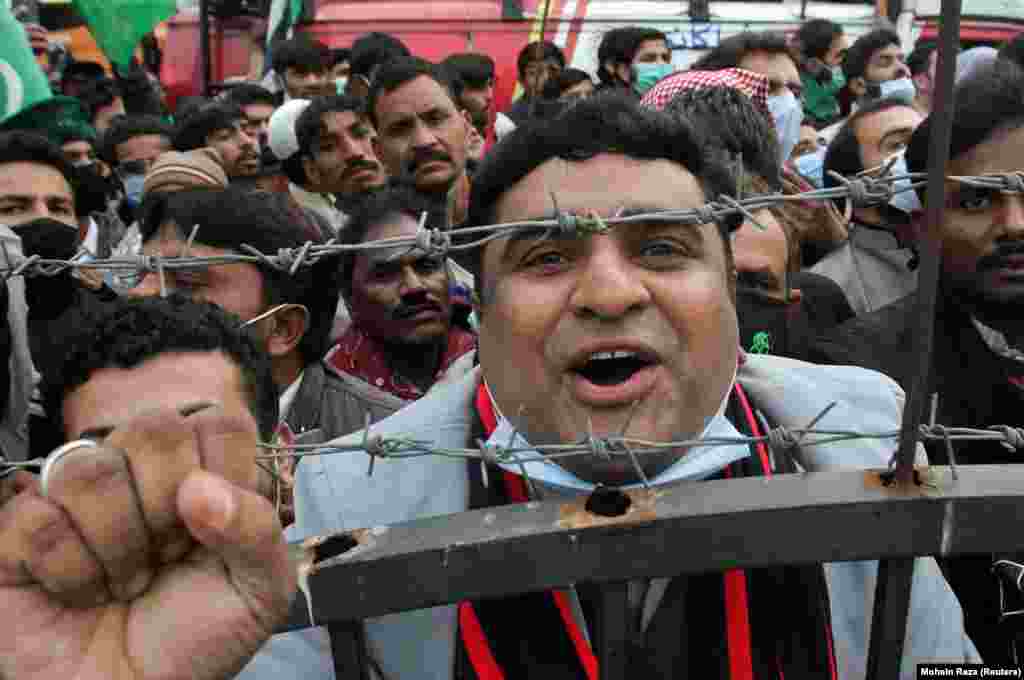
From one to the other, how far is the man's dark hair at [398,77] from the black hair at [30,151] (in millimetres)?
1125

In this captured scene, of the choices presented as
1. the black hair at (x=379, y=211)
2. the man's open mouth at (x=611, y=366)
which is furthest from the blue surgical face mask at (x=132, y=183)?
the man's open mouth at (x=611, y=366)

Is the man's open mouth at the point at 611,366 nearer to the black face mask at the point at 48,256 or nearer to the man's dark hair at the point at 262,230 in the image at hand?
the man's dark hair at the point at 262,230

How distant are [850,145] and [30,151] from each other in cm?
266

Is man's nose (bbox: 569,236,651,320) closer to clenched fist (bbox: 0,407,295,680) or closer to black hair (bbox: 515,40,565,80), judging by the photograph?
clenched fist (bbox: 0,407,295,680)

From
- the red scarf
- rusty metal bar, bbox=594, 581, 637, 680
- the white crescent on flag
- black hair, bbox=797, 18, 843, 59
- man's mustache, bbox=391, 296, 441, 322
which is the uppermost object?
black hair, bbox=797, 18, 843, 59

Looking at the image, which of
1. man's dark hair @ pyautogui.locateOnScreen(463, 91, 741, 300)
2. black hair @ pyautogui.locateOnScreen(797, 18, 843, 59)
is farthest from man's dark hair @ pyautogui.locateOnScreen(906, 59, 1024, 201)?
black hair @ pyautogui.locateOnScreen(797, 18, 843, 59)

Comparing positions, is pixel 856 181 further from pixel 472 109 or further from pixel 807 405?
pixel 472 109

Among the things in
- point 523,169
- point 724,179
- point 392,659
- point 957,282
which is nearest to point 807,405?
point 724,179

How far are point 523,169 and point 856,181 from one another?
0.47m

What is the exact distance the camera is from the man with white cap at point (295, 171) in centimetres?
430

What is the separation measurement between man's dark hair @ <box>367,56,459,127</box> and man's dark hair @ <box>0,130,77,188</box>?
112 cm

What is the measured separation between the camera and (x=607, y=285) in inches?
55.4

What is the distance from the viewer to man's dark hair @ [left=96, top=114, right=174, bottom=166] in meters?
5.70

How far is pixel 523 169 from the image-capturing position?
1.58 meters
